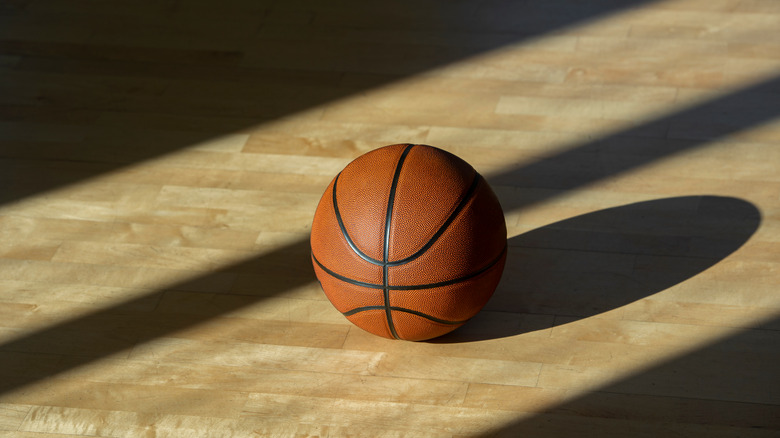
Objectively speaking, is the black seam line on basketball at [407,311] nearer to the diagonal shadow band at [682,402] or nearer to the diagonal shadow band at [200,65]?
the diagonal shadow band at [682,402]

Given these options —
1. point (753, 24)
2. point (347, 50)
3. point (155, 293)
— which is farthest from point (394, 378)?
point (753, 24)

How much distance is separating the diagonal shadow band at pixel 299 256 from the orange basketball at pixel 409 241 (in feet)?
1.82

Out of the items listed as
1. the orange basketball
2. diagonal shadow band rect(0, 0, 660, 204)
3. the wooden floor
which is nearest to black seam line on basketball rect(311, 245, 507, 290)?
the orange basketball

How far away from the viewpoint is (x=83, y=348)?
3117mm

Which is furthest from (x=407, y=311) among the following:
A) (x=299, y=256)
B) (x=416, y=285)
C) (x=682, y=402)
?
(x=682, y=402)

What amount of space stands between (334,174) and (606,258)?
1.20 meters

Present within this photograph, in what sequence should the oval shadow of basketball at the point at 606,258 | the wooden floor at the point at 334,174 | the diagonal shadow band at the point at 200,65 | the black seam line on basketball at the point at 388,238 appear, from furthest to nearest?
the diagonal shadow band at the point at 200,65, the oval shadow of basketball at the point at 606,258, the wooden floor at the point at 334,174, the black seam line on basketball at the point at 388,238

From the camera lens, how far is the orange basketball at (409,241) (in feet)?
8.82

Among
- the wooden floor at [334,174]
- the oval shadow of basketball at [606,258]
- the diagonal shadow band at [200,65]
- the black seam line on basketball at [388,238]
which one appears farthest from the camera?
the diagonal shadow band at [200,65]

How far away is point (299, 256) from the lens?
3422 mm

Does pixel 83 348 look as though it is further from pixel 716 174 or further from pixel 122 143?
pixel 716 174

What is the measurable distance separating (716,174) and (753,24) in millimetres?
1343

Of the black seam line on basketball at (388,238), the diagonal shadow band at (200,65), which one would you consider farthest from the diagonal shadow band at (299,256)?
the diagonal shadow band at (200,65)

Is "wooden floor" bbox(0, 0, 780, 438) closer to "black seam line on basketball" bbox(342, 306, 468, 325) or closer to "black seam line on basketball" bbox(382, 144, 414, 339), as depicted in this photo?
"black seam line on basketball" bbox(342, 306, 468, 325)
